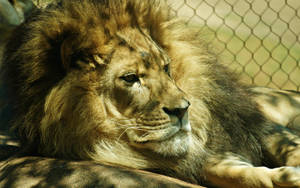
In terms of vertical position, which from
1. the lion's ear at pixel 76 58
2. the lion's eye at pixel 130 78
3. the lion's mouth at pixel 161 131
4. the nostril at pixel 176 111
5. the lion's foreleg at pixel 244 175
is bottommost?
the lion's foreleg at pixel 244 175

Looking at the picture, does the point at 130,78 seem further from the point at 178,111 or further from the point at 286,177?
the point at 286,177

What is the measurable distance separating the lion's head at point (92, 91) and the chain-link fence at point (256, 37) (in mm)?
3083

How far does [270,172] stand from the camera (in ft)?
7.80

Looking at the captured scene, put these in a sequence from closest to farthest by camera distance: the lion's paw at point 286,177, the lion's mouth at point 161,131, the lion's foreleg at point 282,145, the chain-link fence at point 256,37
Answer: the lion's mouth at point 161,131 < the lion's paw at point 286,177 < the lion's foreleg at point 282,145 < the chain-link fence at point 256,37

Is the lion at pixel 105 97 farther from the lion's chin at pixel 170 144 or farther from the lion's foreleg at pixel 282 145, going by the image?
the lion's foreleg at pixel 282 145

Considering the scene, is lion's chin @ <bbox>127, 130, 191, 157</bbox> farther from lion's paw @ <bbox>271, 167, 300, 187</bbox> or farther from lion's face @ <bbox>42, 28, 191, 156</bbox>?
lion's paw @ <bbox>271, 167, 300, 187</bbox>

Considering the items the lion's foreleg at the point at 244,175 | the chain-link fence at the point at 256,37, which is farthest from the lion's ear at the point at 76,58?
the chain-link fence at the point at 256,37

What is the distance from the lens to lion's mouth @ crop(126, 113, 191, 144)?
2141mm

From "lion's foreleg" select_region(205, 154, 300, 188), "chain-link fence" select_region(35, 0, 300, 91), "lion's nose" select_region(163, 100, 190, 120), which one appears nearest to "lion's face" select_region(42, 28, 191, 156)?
"lion's nose" select_region(163, 100, 190, 120)

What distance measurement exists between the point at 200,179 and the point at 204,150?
0.15m

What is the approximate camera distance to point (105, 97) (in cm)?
226

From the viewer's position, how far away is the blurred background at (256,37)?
19.1ft

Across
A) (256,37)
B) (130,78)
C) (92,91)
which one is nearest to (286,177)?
(130,78)

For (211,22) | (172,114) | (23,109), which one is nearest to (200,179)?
(172,114)
